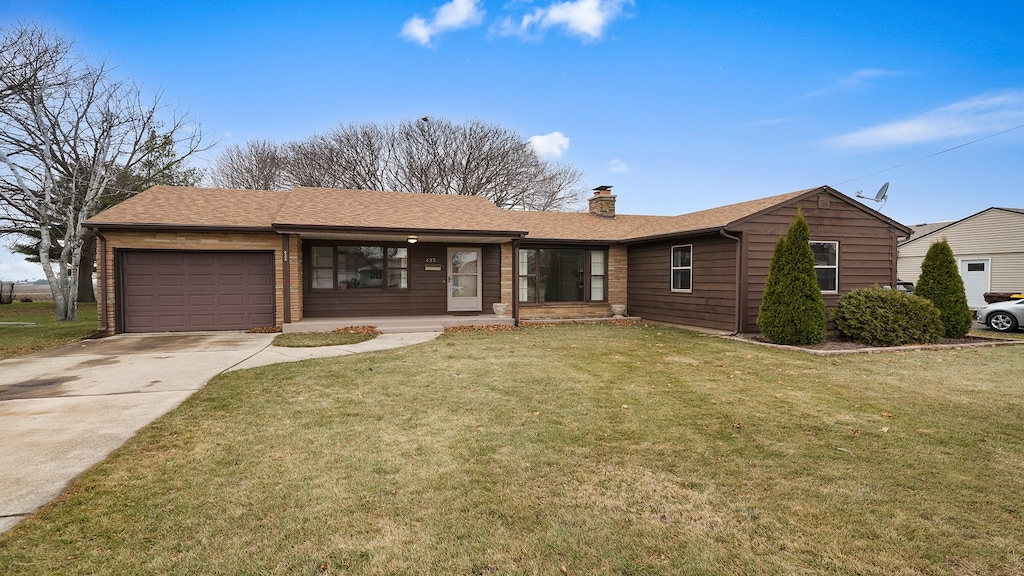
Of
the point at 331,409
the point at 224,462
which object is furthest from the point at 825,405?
the point at 224,462

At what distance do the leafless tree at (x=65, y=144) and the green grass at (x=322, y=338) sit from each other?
32.7 ft

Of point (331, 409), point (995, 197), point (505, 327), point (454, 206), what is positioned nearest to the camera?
point (331, 409)

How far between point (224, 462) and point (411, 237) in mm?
9020

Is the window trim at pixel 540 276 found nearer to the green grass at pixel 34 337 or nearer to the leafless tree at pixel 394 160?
the green grass at pixel 34 337

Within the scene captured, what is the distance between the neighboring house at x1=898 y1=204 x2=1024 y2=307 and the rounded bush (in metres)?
10.6

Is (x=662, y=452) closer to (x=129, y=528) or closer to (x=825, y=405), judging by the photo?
(x=825, y=405)

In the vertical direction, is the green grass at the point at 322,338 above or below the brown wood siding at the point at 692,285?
below

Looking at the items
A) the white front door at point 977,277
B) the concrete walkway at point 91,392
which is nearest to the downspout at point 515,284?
the concrete walkway at point 91,392

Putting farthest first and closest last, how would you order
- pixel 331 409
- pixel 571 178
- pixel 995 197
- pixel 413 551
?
pixel 571 178 < pixel 995 197 < pixel 331 409 < pixel 413 551

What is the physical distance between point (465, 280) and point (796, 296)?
26.8ft

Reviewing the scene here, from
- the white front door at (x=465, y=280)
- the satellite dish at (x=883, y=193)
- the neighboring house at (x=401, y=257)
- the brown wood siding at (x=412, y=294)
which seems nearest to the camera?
the neighboring house at (x=401, y=257)

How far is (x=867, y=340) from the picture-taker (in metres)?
9.30

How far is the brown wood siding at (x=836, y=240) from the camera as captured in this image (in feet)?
35.0

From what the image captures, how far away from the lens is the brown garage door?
11.0 metres
